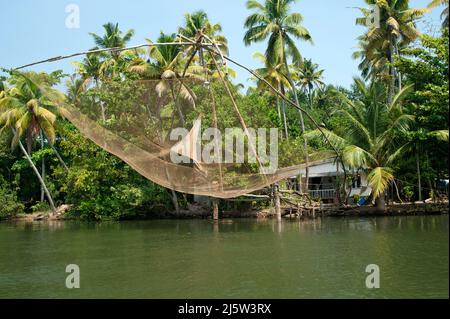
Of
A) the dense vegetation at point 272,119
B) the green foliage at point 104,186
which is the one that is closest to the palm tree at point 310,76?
the dense vegetation at point 272,119

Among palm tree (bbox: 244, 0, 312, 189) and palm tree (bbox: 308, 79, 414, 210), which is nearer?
palm tree (bbox: 308, 79, 414, 210)

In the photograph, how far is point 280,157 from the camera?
1112 centimetres

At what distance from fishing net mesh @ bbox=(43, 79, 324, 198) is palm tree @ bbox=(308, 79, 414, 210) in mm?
5411

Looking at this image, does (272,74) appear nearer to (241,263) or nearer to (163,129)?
(163,129)

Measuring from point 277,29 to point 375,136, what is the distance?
248 inches

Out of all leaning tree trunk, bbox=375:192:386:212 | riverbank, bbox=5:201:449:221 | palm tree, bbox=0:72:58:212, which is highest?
palm tree, bbox=0:72:58:212

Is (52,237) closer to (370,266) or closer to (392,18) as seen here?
(370,266)

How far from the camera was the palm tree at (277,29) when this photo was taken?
63.7 ft

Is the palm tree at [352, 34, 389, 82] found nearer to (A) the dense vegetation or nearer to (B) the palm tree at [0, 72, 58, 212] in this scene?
(A) the dense vegetation

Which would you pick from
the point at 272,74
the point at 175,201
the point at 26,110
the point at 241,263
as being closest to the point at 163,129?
the point at 241,263

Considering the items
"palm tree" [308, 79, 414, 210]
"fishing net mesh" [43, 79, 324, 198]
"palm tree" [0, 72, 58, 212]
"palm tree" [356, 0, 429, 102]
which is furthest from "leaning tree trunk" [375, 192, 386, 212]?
"palm tree" [0, 72, 58, 212]

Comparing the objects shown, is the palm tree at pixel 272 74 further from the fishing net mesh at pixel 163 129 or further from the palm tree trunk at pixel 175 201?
the fishing net mesh at pixel 163 129

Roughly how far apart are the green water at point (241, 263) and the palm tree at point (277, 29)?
8.79 metres

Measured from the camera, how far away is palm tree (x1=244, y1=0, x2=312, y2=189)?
19.4m
